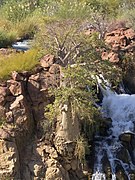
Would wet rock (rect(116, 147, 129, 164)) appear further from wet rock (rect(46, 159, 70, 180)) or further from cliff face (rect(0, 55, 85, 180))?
wet rock (rect(46, 159, 70, 180))

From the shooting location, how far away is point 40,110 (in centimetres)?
1091

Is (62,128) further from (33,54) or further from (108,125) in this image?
(33,54)

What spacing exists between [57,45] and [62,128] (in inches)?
83.3

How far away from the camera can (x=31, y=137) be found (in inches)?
426

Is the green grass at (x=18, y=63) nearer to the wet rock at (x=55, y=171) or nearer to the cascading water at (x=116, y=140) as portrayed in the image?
the cascading water at (x=116, y=140)

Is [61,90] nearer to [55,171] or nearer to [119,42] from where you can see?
[55,171]

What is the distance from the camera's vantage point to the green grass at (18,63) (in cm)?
1128

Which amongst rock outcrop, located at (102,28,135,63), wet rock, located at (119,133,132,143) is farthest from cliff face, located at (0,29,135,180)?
rock outcrop, located at (102,28,135,63)

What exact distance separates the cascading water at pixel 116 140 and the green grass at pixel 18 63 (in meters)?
2.35

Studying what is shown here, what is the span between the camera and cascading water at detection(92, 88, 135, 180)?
1084 cm

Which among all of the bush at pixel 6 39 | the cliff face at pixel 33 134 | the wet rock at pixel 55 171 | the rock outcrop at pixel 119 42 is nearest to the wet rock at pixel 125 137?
the cliff face at pixel 33 134

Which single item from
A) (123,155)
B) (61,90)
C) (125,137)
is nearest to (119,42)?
(125,137)

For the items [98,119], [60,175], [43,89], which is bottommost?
[60,175]

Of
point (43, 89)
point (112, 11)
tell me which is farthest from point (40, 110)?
point (112, 11)
